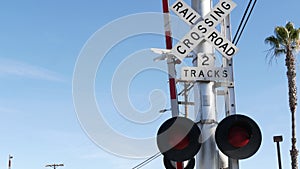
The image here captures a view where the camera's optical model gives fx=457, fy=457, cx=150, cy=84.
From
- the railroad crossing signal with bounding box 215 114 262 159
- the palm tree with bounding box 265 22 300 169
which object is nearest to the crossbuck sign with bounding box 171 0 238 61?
the railroad crossing signal with bounding box 215 114 262 159

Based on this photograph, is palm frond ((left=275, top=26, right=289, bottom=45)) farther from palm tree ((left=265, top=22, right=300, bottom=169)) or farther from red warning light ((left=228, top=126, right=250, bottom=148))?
red warning light ((left=228, top=126, right=250, bottom=148))

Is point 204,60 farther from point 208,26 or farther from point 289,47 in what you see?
point 289,47

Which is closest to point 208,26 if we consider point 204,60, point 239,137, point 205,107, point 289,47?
point 204,60

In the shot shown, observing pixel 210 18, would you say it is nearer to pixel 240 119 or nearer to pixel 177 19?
pixel 177 19

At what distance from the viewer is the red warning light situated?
313 centimetres

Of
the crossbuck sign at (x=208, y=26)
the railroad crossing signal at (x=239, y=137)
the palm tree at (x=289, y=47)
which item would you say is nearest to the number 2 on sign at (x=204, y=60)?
the crossbuck sign at (x=208, y=26)

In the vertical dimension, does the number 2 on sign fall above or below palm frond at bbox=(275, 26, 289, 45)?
below

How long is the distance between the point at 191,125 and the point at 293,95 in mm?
22089

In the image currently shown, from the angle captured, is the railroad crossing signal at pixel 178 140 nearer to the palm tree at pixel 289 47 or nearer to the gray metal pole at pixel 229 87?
the gray metal pole at pixel 229 87

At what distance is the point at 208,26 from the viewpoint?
345 cm

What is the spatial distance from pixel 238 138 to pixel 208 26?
887 mm

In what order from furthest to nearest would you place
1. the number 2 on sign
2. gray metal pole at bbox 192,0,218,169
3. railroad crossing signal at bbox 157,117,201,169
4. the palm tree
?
the palm tree → the number 2 on sign → gray metal pole at bbox 192,0,218,169 → railroad crossing signal at bbox 157,117,201,169

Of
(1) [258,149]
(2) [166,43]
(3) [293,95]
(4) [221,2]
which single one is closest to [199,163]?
(1) [258,149]

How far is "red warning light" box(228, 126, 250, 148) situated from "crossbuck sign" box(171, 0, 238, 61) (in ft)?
2.07
